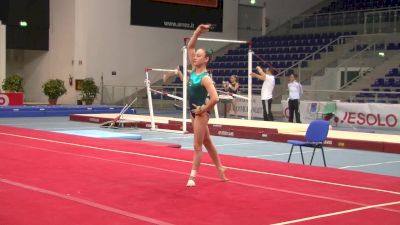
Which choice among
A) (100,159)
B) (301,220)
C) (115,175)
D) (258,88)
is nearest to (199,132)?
(115,175)

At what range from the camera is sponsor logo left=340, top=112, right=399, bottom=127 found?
52.3ft

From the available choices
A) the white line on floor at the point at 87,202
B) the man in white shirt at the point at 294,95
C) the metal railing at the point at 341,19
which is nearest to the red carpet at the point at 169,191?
the white line on floor at the point at 87,202

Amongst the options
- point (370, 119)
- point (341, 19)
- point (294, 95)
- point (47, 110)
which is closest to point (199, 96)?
point (294, 95)

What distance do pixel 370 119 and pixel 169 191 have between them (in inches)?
465

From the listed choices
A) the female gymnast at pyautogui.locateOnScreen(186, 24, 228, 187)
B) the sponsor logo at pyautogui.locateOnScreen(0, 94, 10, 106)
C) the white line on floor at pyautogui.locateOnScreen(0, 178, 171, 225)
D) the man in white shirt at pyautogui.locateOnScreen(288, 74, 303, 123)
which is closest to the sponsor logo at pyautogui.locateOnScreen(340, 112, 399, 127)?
the man in white shirt at pyautogui.locateOnScreen(288, 74, 303, 123)

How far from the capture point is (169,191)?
5832 millimetres

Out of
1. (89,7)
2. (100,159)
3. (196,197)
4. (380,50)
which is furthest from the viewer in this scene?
(89,7)

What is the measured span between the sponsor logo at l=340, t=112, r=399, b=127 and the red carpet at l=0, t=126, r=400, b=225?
8806mm

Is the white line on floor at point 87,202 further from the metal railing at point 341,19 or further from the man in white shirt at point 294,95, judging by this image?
the metal railing at point 341,19

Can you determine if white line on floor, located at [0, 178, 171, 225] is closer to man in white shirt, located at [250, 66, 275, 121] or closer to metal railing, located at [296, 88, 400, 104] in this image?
man in white shirt, located at [250, 66, 275, 121]

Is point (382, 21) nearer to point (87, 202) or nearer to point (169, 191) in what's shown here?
point (169, 191)

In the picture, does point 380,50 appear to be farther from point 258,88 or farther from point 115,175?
point 115,175

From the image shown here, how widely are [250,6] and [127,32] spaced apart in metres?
7.58

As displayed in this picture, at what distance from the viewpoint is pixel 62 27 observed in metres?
25.2
